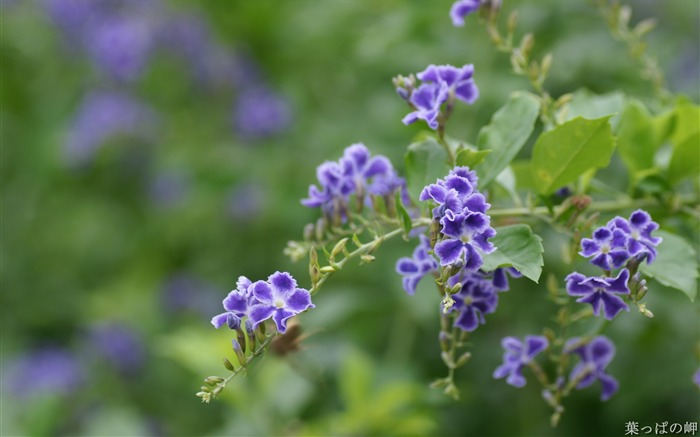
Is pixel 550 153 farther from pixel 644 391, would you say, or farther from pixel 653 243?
pixel 644 391

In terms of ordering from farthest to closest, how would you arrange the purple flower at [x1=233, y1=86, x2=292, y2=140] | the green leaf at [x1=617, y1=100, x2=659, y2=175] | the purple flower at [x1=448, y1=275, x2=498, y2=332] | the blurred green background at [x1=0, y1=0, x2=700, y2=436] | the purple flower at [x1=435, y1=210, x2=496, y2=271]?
the purple flower at [x1=233, y1=86, x2=292, y2=140]
the blurred green background at [x1=0, y1=0, x2=700, y2=436]
the green leaf at [x1=617, y1=100, x2=659, y2=175]
the purple flower at [x1=448, y1=275, x2=498, y2=332]
the purple flower at [x1=435, y1=210, x2=496, y2=271]

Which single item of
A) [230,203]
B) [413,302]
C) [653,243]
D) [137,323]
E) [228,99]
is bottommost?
[653,243]

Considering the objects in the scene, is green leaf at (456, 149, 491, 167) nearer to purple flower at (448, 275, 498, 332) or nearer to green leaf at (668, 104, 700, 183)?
purple flower at (448, 275, 498, 332)

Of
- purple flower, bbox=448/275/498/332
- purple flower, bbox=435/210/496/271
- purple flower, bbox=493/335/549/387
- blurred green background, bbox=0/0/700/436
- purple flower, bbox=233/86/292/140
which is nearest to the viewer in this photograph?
purple flower, bbox=435/210/496/271

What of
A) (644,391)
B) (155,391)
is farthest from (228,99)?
(644,391)

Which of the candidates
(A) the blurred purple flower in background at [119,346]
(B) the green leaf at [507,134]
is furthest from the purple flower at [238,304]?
(A) the blurred purple flower in background at [119,346]

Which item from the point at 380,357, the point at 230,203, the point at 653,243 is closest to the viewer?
the point at 653,243

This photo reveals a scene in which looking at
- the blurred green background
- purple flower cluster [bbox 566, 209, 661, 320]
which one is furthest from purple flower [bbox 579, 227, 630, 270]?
the blurred green background

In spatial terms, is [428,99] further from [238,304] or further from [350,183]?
[238,304]
